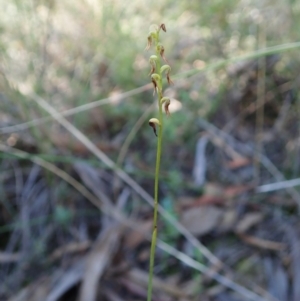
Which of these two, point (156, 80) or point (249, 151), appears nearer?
point (156, 80)

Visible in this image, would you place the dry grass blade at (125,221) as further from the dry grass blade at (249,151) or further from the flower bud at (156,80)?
the flower bud at (156,80)

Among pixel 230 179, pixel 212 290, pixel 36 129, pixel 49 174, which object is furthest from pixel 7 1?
pixel 212 290

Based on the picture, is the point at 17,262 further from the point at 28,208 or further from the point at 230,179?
the point at 230,179

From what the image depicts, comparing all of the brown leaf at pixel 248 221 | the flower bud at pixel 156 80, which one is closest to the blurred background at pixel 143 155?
the brown leaf at pixel 248 221

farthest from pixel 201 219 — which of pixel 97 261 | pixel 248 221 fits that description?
pixel 97 261

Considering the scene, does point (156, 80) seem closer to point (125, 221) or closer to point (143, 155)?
point (125, 221)

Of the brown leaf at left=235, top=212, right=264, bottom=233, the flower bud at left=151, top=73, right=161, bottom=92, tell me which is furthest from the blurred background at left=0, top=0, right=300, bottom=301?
the flower bud at left=151, top=73, right=161, bottom=92

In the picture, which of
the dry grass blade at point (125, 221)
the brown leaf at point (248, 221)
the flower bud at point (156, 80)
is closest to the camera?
the flower bud at point (156, 80)

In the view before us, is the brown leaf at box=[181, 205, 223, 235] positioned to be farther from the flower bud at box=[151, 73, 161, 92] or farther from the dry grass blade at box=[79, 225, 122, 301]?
the flower bud at box=[151, 73, 161, 92]
